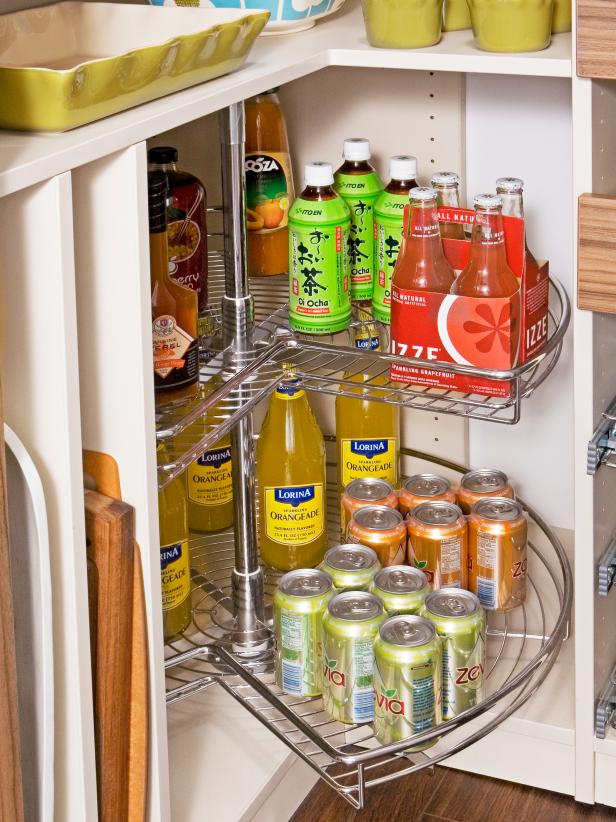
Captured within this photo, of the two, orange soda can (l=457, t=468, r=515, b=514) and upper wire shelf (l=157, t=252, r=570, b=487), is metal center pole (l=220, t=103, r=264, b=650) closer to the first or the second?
upper wire shelf (l=157, t=252, r=570, b=487)

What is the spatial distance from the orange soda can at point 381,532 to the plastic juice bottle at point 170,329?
0.34 metres

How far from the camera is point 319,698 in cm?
175

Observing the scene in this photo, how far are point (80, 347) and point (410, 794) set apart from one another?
2.96 feet

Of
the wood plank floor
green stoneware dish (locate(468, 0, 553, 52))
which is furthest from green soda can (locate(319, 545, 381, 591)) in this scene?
green stoneware dish (locate(468, 0, 553, 52))

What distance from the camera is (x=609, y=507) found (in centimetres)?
174

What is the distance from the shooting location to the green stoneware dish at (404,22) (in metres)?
1.59

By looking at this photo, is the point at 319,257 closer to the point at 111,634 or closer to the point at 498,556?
the point at 498,556

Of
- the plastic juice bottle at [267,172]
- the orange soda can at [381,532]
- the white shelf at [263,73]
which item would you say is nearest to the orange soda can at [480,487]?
the orange soda can at [381,532]

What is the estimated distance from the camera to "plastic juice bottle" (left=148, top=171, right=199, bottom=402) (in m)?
1.55

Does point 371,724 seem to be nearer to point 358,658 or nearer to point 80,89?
point 358,658

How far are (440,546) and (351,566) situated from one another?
135 mm

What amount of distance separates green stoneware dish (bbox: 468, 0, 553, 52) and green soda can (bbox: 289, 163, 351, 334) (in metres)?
0.27

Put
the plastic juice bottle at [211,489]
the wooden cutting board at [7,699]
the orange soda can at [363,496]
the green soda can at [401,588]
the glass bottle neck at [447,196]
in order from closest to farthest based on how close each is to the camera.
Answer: the wooden cutting board at [7,699] → the green soda can at [401,588] → the glass bottle neck at [447,196] → the orange soda can at [363,496] → the plastic juice bottle at [211,489]

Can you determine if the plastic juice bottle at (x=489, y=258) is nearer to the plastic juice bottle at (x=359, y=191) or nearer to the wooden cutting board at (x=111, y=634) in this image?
the plastic juice bottle at (x=359, y=191)
